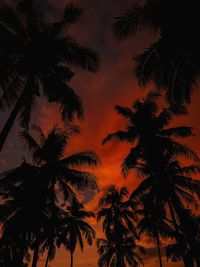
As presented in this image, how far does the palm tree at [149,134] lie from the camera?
17.2 meters

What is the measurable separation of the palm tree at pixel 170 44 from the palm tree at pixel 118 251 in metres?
23.5

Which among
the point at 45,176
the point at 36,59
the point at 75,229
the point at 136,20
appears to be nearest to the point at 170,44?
the point at 136,20

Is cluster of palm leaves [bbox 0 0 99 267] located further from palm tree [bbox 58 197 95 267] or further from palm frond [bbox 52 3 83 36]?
palm tree [bbox 58 197 95 267]

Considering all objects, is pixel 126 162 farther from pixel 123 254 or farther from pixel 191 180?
pixel 123 254

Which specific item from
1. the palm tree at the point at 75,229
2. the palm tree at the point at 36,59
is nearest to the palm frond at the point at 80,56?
the palm tree at the point at 36,59

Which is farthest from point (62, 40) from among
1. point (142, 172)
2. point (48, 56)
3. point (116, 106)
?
point (142, 172)

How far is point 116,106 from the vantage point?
790 inches

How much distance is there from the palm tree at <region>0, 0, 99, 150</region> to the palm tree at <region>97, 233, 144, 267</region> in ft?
72.8

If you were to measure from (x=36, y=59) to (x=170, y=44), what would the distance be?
217 inches

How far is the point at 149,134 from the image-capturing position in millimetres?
18000

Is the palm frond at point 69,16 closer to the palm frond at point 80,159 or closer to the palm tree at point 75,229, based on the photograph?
the palm frond at point 80,159

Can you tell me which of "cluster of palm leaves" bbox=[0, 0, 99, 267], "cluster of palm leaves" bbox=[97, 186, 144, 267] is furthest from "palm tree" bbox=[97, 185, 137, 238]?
"cluster of palm leaves" bbox=[0, 0, 99, 267]

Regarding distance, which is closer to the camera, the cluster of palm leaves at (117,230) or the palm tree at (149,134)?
the palm tree at (149,134)

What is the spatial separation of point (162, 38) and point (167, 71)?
1311 millimetres
